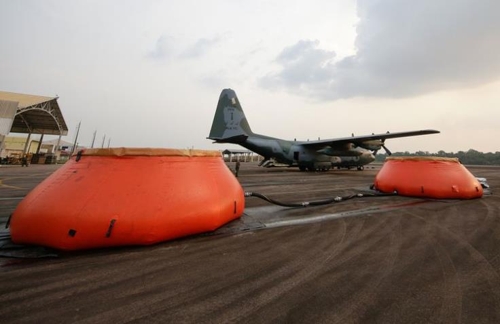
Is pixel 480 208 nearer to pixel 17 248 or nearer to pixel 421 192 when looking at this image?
pixel 421 192

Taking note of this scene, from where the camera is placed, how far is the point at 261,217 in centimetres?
541

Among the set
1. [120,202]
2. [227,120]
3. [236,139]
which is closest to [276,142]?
[236,139]

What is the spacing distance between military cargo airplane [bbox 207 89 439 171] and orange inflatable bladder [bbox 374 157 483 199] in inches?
453

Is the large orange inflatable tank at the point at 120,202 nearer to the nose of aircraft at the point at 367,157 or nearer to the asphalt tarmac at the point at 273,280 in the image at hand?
the asphalt tarmac at the point at 273,280

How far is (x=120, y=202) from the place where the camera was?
11.0ft

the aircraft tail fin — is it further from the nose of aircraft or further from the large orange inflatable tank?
the large orange inflatable tank

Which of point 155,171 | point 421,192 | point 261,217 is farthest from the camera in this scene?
point 421,192

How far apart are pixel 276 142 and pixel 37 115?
37.1 metres

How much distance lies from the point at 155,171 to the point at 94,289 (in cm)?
187

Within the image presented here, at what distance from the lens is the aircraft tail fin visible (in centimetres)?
2058

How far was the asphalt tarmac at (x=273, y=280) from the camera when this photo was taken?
193 cm

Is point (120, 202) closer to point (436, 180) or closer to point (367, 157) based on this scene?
point (436, 180)

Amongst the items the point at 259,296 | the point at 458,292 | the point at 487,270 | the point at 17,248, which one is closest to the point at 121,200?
the point at 17,248

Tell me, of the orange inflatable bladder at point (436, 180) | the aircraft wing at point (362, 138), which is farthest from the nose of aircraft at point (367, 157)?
the orange inflatable bladder at point (436, 180)
